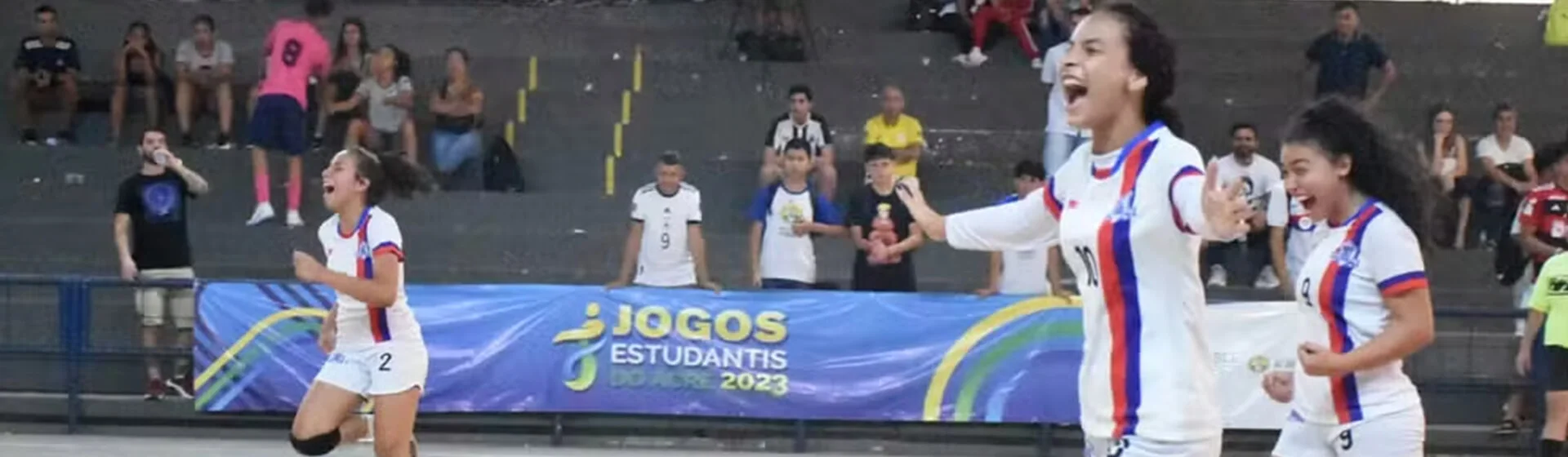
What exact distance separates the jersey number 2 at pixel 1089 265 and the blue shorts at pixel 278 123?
1322cm

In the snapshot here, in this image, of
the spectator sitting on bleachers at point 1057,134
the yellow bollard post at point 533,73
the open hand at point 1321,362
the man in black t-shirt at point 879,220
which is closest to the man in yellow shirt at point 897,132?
the spectator sitting on bleachers at point 1057,134

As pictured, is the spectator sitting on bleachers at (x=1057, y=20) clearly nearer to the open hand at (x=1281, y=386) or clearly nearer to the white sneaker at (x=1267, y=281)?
the white sneaker at (x=1267, y=281)

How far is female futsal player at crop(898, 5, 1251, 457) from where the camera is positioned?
512 centimetres

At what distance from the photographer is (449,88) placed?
18.1 m

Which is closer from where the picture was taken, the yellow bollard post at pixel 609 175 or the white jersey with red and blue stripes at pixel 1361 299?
Result: the white jersey with red and blue stripes at pixel 1361 299

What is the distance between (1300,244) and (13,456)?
355 inches

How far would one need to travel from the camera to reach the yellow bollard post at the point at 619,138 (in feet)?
65.1

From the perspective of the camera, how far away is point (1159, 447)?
201 inches

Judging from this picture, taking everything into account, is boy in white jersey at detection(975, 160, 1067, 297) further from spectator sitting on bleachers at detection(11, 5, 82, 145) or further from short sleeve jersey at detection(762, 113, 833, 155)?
spectator sitting on bleachers at detection(11, 5, 82, 145)

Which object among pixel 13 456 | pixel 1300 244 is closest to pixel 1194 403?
pixel 13 456

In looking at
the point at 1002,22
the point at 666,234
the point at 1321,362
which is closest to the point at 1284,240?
the point at 666,234

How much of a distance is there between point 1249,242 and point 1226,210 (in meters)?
12.0

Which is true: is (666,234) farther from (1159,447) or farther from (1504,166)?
(1159,447)

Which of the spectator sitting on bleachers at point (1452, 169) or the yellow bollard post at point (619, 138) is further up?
the yellow bollard post at point (619, 138)
